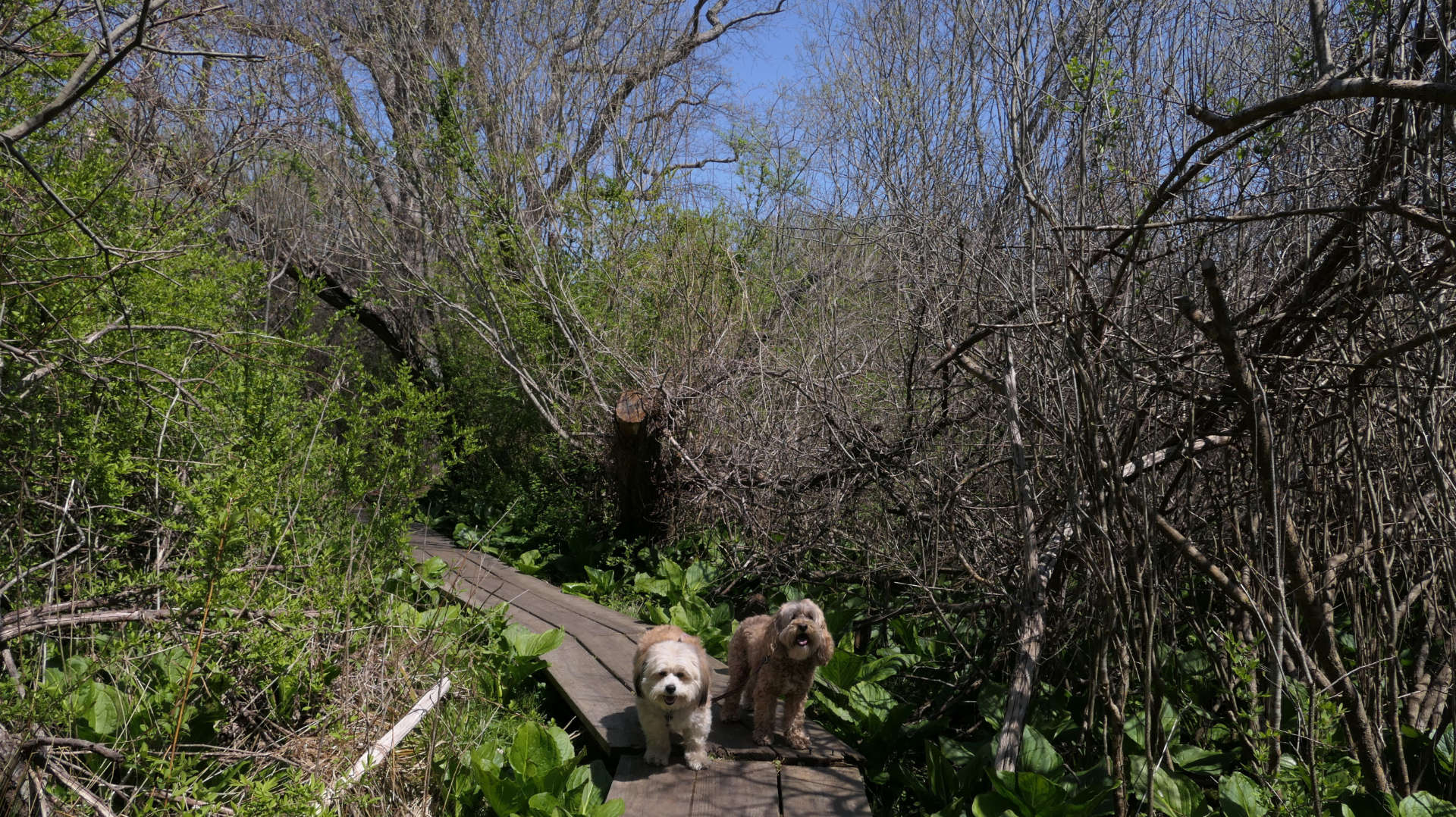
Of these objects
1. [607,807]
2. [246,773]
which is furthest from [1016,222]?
[246,773]

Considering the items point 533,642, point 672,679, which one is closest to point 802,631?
point 672,679

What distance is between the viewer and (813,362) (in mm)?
7832

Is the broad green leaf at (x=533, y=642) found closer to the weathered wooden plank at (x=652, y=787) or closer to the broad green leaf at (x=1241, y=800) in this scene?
the weathered wooden plank at (x=652, y=787)

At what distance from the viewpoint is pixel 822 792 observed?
13.0ft

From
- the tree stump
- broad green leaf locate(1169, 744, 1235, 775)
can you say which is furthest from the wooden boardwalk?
the tree stump

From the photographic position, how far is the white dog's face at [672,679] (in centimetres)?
383

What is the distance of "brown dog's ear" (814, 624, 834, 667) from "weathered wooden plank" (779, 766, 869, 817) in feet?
1.52

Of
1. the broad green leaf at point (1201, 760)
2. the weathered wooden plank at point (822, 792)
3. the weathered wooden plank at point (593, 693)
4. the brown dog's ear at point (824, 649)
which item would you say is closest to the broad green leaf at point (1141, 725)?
the broad green leaf at point (1201, 760)

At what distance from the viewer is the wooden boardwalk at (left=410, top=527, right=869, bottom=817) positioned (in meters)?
3.85

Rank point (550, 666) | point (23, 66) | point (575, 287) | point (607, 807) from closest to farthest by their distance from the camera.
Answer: point (607, 807)
point (23, 66)
point (550, 666)
point (575, 287)

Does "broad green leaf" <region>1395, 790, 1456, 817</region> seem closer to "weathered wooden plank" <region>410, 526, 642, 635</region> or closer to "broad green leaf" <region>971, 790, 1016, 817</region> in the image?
"broad green leaf" <region>971, 790, 1016, 817</region>

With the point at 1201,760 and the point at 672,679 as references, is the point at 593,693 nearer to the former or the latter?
the point at 672,679

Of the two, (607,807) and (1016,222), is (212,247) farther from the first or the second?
(1016,222)

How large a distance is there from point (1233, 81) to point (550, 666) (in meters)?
5.39
